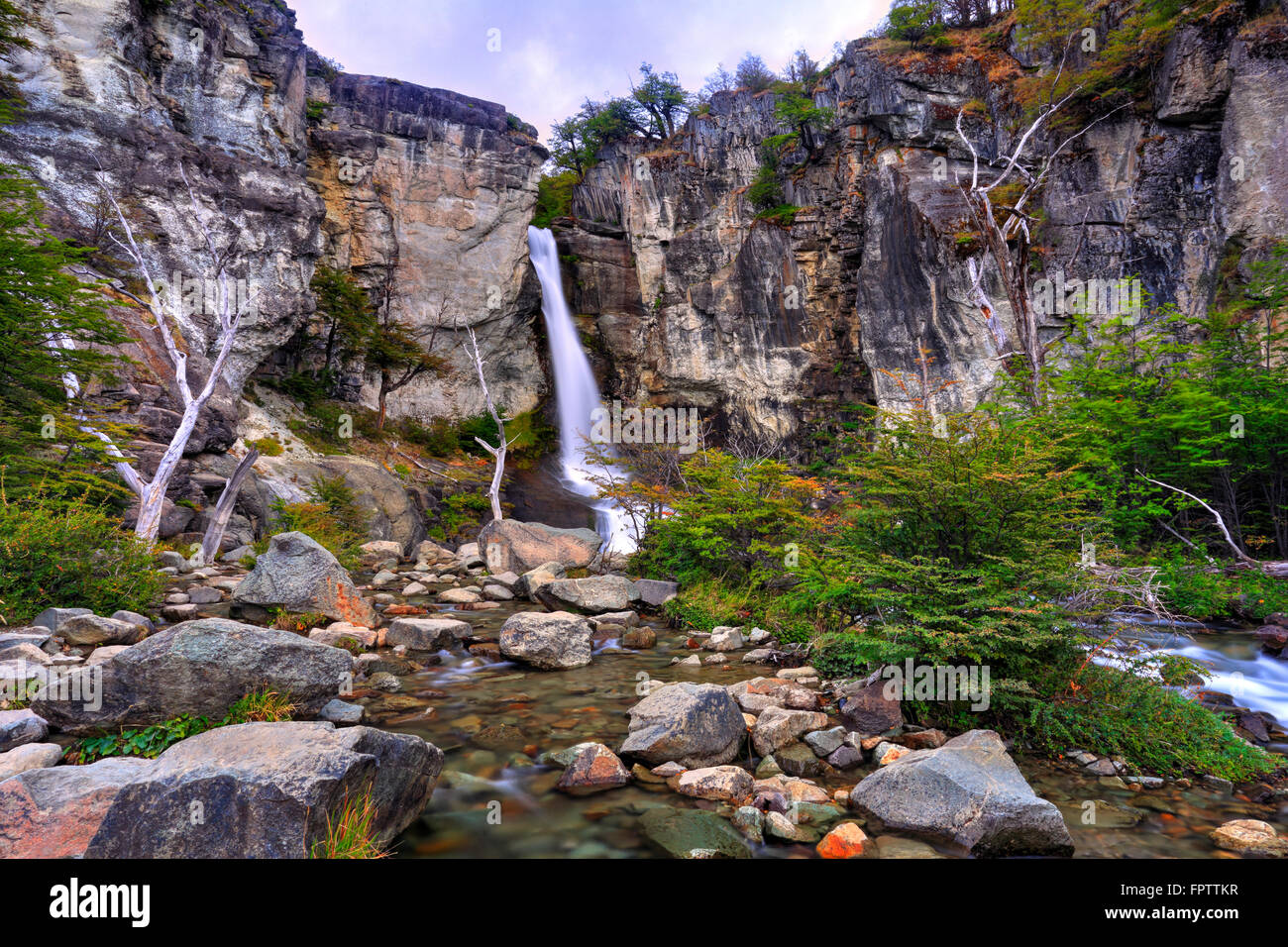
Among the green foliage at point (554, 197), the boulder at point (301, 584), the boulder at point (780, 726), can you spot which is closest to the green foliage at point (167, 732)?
the boulder at point (301, 584)

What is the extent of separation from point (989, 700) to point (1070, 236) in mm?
20239

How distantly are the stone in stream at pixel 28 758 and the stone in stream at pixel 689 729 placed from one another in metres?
3.96

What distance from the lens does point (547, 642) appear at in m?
7.48

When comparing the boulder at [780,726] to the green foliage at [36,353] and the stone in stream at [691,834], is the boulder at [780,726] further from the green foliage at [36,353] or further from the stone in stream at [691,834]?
the green foliage at [36,353]

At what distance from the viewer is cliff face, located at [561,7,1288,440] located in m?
16.6

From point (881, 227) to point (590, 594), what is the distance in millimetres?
20099

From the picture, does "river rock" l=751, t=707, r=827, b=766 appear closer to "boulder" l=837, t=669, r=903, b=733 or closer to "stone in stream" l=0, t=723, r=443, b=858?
"boulder" l=837, t=669, r=903, b=733

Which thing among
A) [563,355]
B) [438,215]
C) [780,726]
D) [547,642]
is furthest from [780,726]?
[438,215]

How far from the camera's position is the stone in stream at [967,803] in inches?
138

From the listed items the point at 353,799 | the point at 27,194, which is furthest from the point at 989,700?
the point at 27,194

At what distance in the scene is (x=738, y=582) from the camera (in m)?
10.5

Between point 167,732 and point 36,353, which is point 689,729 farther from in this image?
point 36,353

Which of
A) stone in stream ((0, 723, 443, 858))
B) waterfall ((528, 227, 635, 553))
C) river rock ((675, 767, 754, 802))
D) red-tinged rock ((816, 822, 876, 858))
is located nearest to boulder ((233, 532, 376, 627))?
stone in stream ((0, 723, 443, 858))

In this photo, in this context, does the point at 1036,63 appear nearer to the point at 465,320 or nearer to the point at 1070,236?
the point at 1070,236
